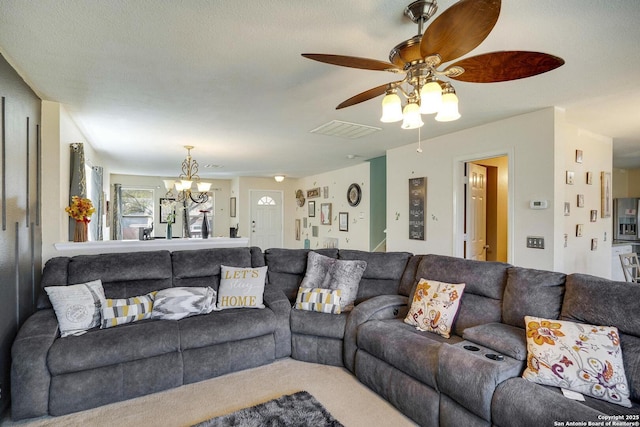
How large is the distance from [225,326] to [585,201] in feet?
14.5

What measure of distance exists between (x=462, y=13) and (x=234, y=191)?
27.4ft

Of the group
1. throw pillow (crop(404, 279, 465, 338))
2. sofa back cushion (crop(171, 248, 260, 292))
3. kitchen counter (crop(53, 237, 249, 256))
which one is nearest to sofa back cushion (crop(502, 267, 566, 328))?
throw pillow (crop(404, 279, 465, 338))

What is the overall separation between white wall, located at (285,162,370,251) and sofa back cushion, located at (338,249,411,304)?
10.0 feet

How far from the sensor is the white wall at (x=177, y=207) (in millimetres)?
8191

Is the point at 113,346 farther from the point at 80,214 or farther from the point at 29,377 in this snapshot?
the point at 80,214

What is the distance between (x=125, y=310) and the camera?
250cm

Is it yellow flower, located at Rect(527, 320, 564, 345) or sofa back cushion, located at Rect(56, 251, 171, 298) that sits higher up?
sofa back cushion, located at Rect(56, 251, 171, 298)

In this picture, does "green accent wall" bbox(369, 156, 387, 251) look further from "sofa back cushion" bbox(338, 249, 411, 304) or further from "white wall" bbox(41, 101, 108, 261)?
"white wall" bbox(41, 101, 108, 261)

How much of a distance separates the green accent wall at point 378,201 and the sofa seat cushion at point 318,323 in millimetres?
3120

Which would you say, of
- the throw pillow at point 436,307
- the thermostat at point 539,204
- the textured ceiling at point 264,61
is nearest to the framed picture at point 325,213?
the textured ceiling at point 264,61

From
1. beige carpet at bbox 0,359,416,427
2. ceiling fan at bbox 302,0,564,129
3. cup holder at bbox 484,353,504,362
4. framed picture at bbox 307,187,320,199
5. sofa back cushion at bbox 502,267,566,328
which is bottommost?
beige carpet at bbox 0,359,416,427

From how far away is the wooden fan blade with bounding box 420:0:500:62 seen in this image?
3.74 ft

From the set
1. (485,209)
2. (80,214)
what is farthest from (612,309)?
(80,214)

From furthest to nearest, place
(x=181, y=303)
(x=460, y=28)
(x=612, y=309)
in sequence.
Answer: (x=181, y=303) → (x=612, y=309) → (x=460, y=28)
